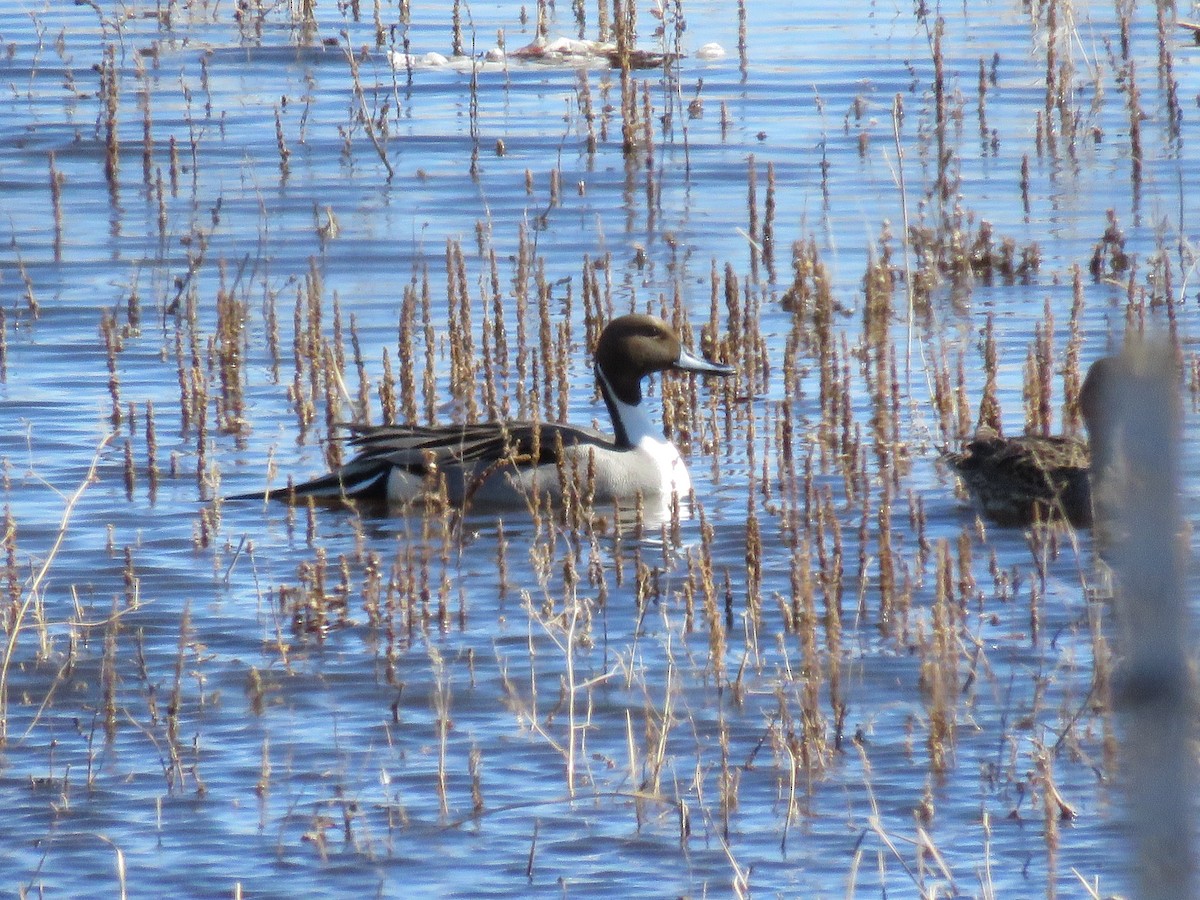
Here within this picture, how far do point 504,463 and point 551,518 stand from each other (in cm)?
86

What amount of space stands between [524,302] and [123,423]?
6.87 feet

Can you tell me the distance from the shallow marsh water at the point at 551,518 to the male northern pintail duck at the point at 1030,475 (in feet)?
0.61

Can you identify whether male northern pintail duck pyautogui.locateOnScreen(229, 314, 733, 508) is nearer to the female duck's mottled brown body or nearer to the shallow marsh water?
the shallow marsh water

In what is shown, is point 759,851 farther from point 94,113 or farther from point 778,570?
point 94,113

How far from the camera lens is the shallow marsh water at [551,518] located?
467 centimetres

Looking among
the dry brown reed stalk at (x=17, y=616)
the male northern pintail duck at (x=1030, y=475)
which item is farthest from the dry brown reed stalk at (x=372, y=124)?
the dry brown reed stalk at (x=17, y=616)

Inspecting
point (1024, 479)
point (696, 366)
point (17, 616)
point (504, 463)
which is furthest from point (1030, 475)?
point (17, 616)

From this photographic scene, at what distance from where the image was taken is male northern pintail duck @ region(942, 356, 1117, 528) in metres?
7.29

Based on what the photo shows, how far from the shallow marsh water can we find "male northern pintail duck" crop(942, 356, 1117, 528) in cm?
18

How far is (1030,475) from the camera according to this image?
734 cm

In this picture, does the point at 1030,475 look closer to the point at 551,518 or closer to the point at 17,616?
the point at 551,518

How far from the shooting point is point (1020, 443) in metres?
7.48

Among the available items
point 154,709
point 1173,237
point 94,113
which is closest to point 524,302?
point 1173,237

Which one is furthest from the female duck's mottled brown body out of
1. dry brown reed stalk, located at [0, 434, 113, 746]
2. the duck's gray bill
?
dry brown reed stalk, located at [0, 434, 113, 746]
